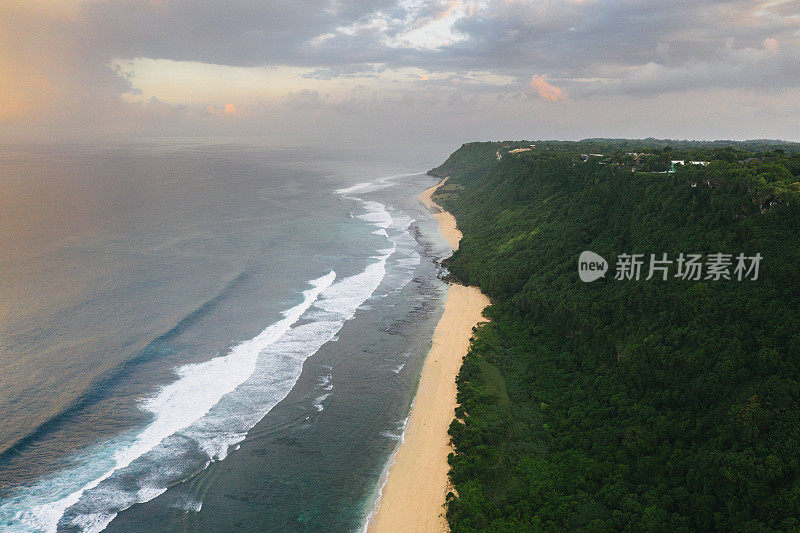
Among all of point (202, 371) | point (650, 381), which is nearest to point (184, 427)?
point (202, 371)

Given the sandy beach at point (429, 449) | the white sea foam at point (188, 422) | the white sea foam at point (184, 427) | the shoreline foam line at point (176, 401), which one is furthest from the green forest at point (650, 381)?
the shoreline foam line at point (176, 401)

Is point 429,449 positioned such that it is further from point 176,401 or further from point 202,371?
point 202,371

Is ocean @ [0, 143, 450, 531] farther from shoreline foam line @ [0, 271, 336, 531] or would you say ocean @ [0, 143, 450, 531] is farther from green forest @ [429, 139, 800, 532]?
green forest @ [429, 139, 800, 532]

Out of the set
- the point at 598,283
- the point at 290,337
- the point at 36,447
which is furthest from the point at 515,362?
the point at 36,447

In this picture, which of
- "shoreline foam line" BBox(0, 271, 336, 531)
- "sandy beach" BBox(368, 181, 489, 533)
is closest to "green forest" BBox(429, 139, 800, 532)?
"sandy beach" BBox(368, 181, 489, 533)

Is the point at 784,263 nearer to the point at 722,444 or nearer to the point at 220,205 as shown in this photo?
the point at 722,444

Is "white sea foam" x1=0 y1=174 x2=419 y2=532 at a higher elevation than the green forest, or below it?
below
